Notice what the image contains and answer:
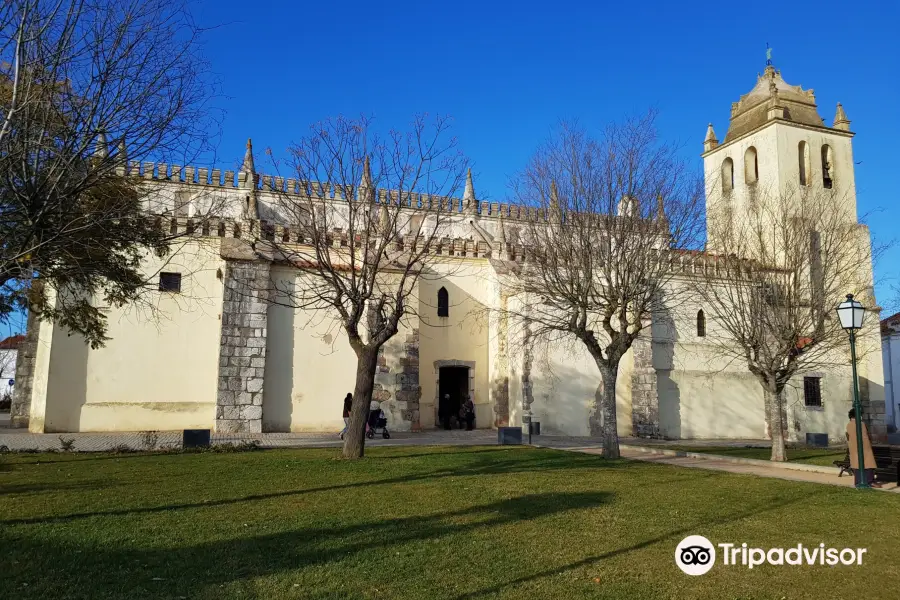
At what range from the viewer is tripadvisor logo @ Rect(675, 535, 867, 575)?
6188mm

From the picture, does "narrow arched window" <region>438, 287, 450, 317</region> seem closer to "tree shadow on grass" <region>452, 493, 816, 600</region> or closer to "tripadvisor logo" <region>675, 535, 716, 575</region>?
"tree shadow on grass" <region>452, 493, 816, 600</region>

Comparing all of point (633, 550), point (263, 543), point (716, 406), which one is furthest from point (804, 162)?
point (263, 543)

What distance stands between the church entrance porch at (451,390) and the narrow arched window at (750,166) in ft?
53.3

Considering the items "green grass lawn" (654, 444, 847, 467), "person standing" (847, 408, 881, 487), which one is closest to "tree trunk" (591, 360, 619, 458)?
"green grass lawn" (654, 444, 847, 467)

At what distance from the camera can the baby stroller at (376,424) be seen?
63.7ft

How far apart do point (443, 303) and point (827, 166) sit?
19.5 meters

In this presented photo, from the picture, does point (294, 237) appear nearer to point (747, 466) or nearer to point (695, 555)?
point (747, 466)

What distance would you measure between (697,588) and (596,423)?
1782 centimetres

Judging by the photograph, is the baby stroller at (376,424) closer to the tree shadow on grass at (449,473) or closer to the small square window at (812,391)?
the tree shadow on grass at (449,473)

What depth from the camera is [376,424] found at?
19703mm

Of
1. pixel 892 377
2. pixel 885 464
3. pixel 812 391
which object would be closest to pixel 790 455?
pixel 885 464

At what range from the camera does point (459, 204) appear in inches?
1231

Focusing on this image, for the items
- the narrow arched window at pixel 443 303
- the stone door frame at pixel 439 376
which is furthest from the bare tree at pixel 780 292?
the narrow arched window at pixel 443 303

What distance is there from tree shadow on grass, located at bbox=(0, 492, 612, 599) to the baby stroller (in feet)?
38.4
